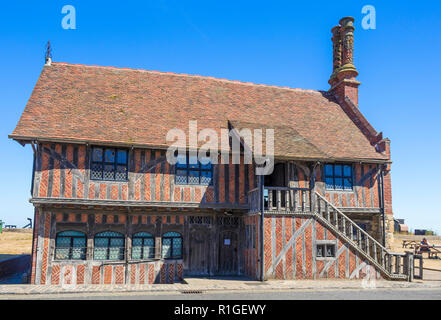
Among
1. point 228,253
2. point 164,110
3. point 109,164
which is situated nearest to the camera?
point 109,164

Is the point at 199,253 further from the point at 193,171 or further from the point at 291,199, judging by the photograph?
the point at 291,199

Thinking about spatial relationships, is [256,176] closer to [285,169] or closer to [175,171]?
[285,169]

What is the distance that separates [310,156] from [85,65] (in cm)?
1107

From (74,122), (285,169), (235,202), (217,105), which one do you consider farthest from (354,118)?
(74,122)

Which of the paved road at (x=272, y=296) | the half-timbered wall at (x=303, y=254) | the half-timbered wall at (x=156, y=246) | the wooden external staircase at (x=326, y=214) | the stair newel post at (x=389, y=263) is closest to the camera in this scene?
the paved road at (x=272, y=296)

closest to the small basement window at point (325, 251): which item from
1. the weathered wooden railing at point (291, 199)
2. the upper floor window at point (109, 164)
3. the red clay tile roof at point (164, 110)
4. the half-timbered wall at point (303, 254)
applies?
the half-timbered wall at point (303, 254)

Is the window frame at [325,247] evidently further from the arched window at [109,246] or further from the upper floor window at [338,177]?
the arched window at [109,246]

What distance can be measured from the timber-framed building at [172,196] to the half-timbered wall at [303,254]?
37 mm

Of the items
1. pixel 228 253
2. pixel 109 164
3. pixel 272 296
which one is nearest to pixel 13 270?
pixel 109 164

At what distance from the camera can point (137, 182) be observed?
14.9 metres

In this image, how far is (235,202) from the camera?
15.8m

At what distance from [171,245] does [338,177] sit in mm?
7602

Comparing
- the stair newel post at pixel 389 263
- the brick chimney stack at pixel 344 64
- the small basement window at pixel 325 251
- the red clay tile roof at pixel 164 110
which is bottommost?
the stair newel post at pixel 389 263

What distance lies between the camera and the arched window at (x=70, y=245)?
14.4m
